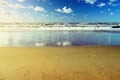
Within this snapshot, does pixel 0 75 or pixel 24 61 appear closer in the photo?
pixel 0 75

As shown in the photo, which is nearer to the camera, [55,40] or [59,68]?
[59,68]

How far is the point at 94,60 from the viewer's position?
919 cm

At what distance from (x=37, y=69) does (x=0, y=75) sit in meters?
1.21

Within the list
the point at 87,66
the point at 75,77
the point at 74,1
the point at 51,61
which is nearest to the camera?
the point at 75,77

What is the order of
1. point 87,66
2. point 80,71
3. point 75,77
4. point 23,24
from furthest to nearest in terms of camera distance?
point 23,24
point 87,66
point 80,71
point 75,77

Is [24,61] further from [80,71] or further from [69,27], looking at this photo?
[69,27]

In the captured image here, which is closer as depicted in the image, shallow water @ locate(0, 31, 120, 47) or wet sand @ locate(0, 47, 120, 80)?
wet sand @ locate(0, 47, 120, 80)

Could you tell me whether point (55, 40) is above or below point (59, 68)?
above

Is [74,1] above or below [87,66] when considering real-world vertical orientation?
above

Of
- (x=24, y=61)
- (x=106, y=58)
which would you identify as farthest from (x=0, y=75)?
(x=106, y=58)

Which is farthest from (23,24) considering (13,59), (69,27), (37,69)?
(37,69)

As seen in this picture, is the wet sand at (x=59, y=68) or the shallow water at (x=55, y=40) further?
the shallow water at (x=55, y=40)

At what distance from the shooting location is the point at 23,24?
1053 inches

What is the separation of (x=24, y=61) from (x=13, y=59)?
0.59 m
